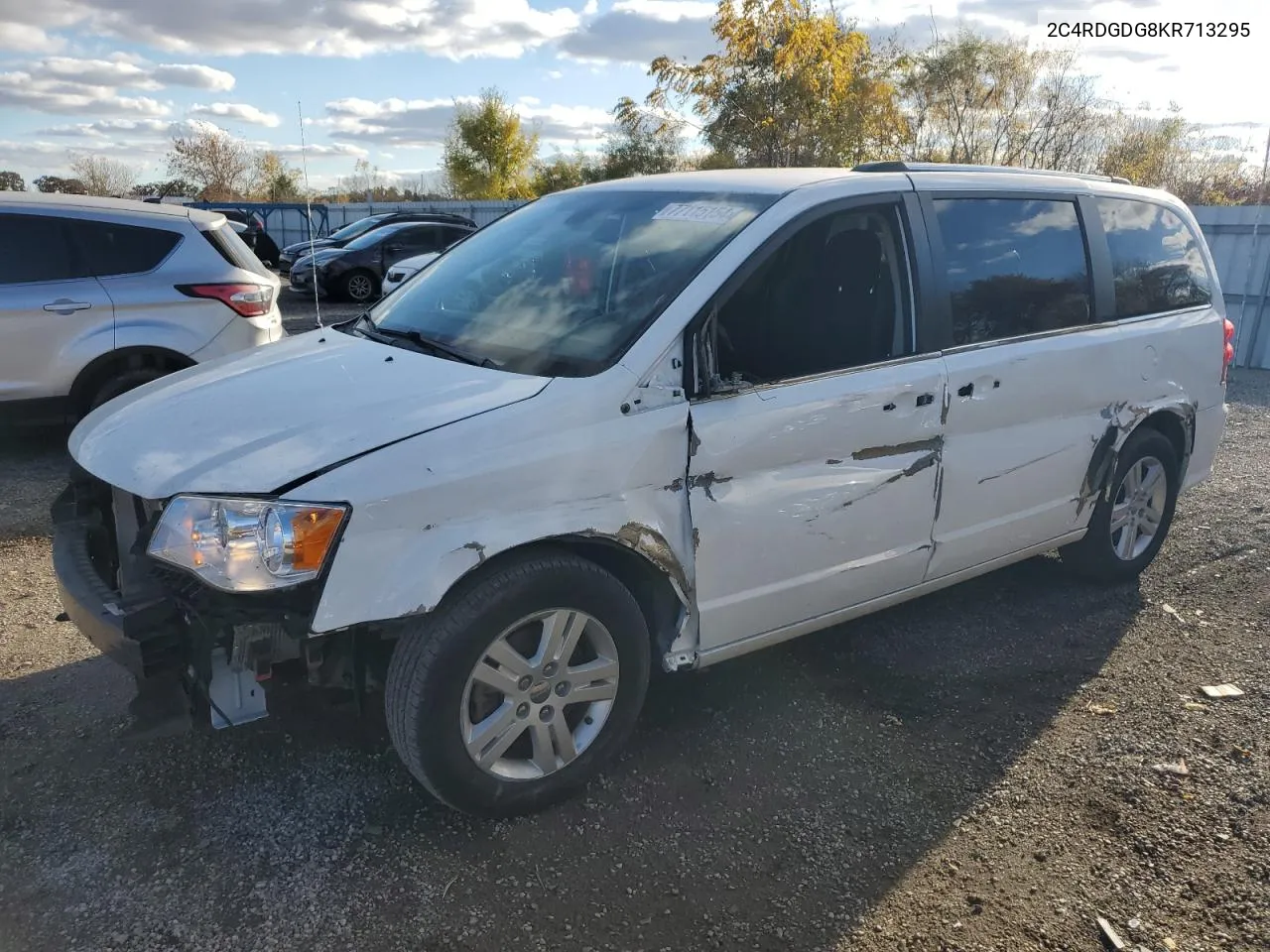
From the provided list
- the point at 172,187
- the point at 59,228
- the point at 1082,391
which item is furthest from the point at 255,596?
the point at 172,187

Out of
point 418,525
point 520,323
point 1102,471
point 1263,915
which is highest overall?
point 520,323

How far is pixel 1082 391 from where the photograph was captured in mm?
4031

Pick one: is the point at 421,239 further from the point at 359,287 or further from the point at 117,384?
the point at 117,384

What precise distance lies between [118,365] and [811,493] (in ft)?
16.4

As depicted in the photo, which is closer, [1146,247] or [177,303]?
[1146,247]

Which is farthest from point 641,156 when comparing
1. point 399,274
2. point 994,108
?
point 399,274

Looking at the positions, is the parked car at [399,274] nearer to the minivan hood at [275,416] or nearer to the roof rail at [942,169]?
the minivan hood at [275,416]

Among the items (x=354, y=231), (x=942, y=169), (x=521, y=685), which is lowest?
(x=521, y=685)

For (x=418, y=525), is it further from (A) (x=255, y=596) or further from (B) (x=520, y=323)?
(B) (x=520, y=323)

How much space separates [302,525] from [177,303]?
4.62 metres

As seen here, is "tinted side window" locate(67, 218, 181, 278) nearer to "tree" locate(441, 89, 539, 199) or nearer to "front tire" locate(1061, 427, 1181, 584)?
"front tire" locate(1061, 427, 1181, 584)

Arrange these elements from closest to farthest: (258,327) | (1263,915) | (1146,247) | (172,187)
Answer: (1263,915) → (1146,247) → (258,327) → (172,187)

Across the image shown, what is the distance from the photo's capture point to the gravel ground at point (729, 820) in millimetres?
2451

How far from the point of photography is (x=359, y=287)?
1702 cm
